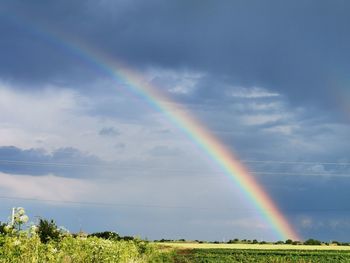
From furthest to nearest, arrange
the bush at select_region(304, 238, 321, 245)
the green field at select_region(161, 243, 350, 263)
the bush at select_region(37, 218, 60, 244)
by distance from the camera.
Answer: the bush at select_region(304, 238, 321, 245) → the green field at select_region(161, 243, 350, 263) → the bush at select_region(37, 218, 60, 244)

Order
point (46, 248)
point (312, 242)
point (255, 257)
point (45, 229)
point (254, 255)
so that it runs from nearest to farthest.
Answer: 1. point (46, 248)
2. point (45, 229)
3. point (255, 257)
4. point (254, 255)
5. point (312, 242)

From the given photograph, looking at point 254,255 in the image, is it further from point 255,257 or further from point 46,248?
point 46,248

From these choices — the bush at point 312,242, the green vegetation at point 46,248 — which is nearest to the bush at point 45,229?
the green vegetation at point 46,248

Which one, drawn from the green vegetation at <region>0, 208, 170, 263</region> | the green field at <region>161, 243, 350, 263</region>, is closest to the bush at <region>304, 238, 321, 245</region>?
the green field at <region>161, 243, 350, 263</region>

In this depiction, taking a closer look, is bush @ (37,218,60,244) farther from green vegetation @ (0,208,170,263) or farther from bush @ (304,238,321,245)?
bush @ (304,238,321,245)

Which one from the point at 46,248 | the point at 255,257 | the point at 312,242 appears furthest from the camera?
the point at 312,242

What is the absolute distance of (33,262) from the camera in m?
16.3

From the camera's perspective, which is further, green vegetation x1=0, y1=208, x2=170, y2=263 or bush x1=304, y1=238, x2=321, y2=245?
bush x1=304, y1=238, x2=321, y2=245

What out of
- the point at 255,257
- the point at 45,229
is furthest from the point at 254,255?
the point at 45,229

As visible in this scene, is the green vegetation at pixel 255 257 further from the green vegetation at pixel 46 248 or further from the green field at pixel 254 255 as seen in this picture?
the green vegetation at pixel 46 248

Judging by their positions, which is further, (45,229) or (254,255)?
(254,255)

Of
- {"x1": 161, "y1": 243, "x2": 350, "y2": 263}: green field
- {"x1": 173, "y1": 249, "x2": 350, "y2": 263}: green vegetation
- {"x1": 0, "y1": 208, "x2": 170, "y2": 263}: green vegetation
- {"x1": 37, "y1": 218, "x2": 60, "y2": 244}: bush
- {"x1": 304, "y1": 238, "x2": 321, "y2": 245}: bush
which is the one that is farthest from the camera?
{"x1": 304, "y1": 238, "x2": 321, "y2": 245}: bush

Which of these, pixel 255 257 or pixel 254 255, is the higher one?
pixel 254 255

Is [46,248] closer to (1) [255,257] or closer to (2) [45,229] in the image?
(2) [45,229]
